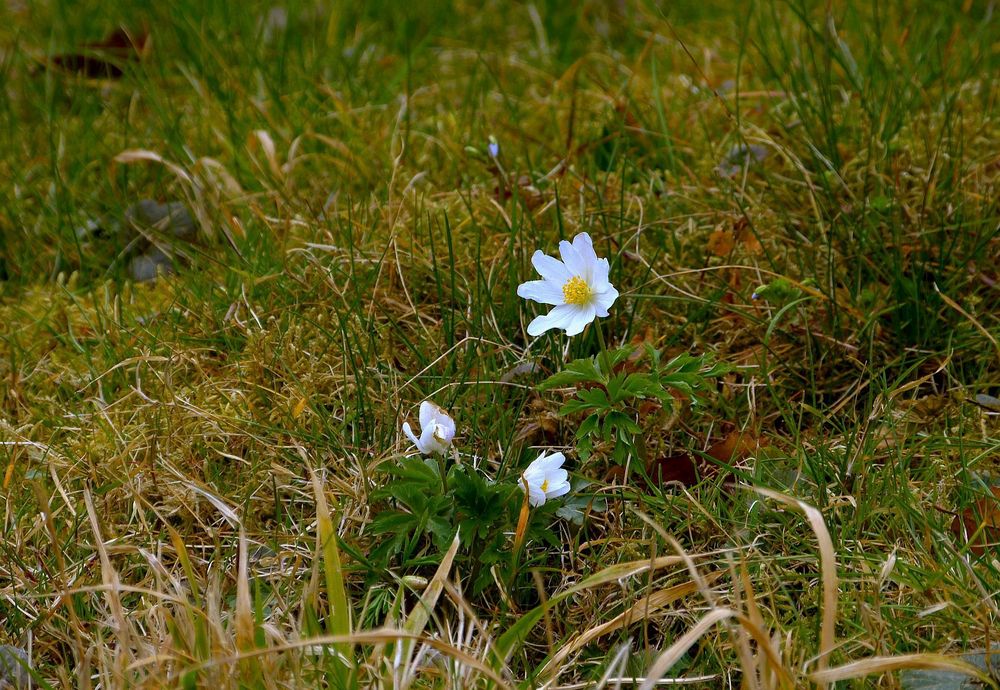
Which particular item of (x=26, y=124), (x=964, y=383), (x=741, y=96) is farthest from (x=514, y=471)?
(x=26, y=124)

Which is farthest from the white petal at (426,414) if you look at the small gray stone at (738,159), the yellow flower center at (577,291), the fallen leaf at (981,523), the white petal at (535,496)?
the small gray stone at (738,159)

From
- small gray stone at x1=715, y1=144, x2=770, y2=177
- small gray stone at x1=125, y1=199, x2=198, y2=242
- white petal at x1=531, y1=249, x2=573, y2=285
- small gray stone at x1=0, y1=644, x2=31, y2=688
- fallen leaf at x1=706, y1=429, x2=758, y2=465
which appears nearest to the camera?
small gray stone at x1=0, y1=644, x2=31, y2=688

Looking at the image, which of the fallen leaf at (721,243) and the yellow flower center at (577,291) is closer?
the yellow flower center at (577,291)

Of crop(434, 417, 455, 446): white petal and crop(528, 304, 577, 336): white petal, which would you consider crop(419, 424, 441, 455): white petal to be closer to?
crop(434, 417, 455, 446): white petal

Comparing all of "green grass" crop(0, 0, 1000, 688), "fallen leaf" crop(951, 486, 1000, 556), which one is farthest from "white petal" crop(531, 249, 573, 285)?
"fallen leaf" crop(951, 486, 1000, 556)

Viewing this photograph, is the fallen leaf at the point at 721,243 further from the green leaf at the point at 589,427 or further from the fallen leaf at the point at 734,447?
the green leaf at the point at 589,427

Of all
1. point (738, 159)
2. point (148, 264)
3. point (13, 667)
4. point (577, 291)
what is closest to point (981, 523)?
point (577, 291)

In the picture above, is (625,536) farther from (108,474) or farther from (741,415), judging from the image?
(108,474)

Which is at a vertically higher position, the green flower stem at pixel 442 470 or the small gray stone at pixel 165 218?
the green flower stem at pixel 442 470
